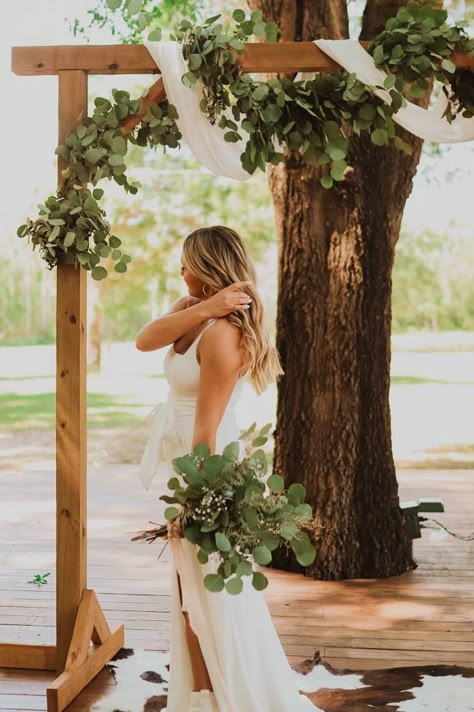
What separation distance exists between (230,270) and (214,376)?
0.35 m

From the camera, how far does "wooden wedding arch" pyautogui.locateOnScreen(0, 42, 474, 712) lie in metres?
3.54

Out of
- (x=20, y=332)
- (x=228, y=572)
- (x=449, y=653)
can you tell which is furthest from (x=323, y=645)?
(x=20, y=332)

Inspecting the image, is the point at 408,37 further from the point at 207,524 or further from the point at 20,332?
the point at 20,332

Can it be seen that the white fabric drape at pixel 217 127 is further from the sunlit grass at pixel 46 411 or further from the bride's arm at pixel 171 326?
the sunlit grass at pixel 46 411

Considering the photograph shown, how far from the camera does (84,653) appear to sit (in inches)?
140

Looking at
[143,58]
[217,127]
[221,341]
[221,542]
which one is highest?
[143,58]

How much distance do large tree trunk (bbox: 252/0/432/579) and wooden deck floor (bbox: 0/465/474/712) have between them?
327 mm

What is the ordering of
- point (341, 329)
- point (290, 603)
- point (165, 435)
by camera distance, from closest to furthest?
point (165, 435) < point (290, 603) < point (341, 329)

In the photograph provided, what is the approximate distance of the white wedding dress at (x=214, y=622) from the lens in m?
2.98

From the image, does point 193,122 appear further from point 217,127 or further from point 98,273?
point 98,273

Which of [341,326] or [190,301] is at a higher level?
[190,301]

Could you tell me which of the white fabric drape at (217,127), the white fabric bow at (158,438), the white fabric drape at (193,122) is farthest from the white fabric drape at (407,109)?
the white fabric bow at (158,438)

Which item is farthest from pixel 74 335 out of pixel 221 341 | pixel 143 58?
pixel 143 58

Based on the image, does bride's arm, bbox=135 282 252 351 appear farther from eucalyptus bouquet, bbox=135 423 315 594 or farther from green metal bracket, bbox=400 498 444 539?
green metal bracket, bbox=400 498 444 539
